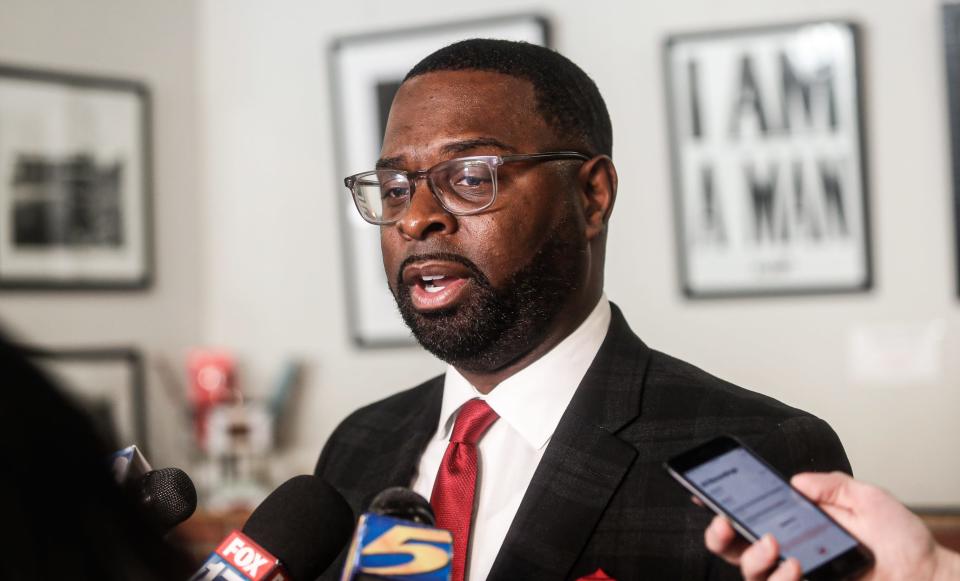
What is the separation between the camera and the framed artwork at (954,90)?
1993 millimetres

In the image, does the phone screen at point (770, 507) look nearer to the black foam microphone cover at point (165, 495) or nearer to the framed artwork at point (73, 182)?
the black foam microphone cover at point (165, 495)

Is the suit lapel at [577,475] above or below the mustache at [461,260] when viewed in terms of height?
below

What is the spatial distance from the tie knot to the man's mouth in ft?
0.36

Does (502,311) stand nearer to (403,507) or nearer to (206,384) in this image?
(403,507)

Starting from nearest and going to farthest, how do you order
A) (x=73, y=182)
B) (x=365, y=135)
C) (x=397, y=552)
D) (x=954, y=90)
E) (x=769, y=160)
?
(x=397, y=552) < (x=954, y=90) < (x=769, y=160) < (x=73, y=182) < (x=365, y=135)

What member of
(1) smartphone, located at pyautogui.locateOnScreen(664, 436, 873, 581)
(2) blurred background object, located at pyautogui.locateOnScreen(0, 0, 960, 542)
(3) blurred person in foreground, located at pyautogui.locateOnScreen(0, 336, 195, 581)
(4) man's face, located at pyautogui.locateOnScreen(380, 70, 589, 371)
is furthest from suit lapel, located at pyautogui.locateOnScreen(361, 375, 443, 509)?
(2) blurred background object, located at pyautogui.locateOnScreen(0, 0, 960, 542)

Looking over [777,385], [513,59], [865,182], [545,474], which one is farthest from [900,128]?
[545,474]

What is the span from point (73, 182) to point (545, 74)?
5.21 feet

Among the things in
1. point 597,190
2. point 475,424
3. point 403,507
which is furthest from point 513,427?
point 403,507

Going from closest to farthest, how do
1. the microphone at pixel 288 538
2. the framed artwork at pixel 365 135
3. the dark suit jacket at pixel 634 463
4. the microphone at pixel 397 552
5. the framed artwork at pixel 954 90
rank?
1. the microphone at pixel 397 552
2. the microphone at pixel 288 538
3. the dark suit jacket at pixel 634 463
4. the framed artwork at pixel 954 90
5. the framed artwork at pixel 365 135

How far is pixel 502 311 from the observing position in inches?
39.9

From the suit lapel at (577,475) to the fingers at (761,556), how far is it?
27 cm

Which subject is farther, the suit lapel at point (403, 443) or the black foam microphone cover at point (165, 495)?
the suit lapel at point (403, 443)

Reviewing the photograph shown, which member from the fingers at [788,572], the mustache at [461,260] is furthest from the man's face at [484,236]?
the fingers at [788,572]
